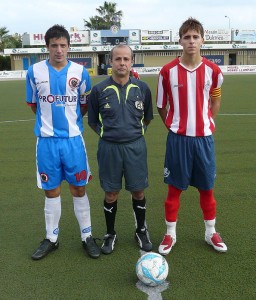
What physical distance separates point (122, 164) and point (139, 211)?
0.54 meters

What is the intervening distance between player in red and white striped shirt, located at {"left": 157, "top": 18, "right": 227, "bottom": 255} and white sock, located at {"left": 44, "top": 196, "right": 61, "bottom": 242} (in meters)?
1.01

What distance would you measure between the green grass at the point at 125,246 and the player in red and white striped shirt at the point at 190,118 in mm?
273

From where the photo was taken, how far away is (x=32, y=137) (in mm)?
8570

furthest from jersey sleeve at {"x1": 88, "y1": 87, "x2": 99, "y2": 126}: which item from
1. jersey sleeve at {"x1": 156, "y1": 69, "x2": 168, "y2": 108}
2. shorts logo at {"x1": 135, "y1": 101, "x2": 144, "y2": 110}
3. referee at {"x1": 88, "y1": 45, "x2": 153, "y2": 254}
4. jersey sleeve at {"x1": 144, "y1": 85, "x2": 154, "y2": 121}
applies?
jersey sleeve at {"x1": 156, "y1": 69, "x2": 168, "y2": 108}

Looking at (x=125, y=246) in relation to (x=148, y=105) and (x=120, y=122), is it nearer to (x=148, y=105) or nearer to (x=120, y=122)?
(x=120, y=122)

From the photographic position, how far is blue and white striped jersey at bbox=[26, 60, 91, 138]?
10.6 feet

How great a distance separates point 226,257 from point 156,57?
51.3 meters

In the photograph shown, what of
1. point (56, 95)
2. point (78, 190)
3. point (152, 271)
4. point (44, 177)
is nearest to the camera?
point (152, 271)

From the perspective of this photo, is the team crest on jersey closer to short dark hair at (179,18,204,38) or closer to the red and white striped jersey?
the red and white striped jersey

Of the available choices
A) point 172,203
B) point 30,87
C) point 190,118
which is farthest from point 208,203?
point 30,87

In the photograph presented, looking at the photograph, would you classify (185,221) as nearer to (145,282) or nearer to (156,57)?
(145,282)

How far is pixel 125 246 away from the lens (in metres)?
3.62

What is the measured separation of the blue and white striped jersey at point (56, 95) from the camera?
3.23 metres

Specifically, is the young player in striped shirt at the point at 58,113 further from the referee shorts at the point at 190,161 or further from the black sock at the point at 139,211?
the referee shorts at the point at 190,161
